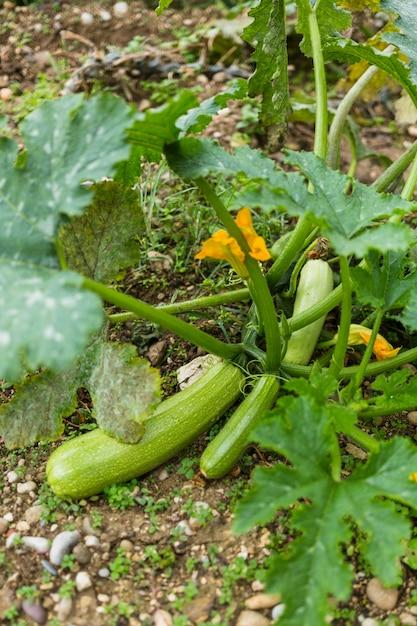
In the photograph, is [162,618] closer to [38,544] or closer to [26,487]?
[38,544]

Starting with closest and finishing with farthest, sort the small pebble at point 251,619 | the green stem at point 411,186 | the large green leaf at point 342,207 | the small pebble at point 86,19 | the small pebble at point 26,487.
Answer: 1. the large green leaf at point 342,207
2. the small pebble at point 251,619
3. the small pebble at point 26,487
4. the green stem at point 411,186
5. the small pebble at point 86,19

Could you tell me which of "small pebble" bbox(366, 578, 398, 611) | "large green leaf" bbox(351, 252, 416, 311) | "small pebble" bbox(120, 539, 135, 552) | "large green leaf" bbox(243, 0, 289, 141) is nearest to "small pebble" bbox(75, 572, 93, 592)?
"small pebble" bbox(120, 539, 135, 552)

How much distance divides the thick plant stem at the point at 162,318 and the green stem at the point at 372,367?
168 mm

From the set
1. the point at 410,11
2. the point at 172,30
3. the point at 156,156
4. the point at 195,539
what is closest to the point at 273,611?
the point at 195,539

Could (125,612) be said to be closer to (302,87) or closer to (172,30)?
(302,87)

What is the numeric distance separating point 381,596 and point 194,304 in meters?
0.97

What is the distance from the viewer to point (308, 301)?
2598mm

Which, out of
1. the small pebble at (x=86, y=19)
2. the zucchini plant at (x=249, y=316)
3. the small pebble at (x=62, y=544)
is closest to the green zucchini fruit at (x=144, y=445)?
the zucchini plant at (x=249, y=316)

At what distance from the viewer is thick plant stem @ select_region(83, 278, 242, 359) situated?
6.28 feet

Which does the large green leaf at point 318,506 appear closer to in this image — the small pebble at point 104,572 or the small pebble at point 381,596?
the small pebble at point 381,596

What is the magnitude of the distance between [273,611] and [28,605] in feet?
1.98

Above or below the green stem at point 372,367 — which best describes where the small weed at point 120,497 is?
below

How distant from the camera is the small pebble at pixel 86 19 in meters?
4.32

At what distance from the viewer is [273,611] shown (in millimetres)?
2021
